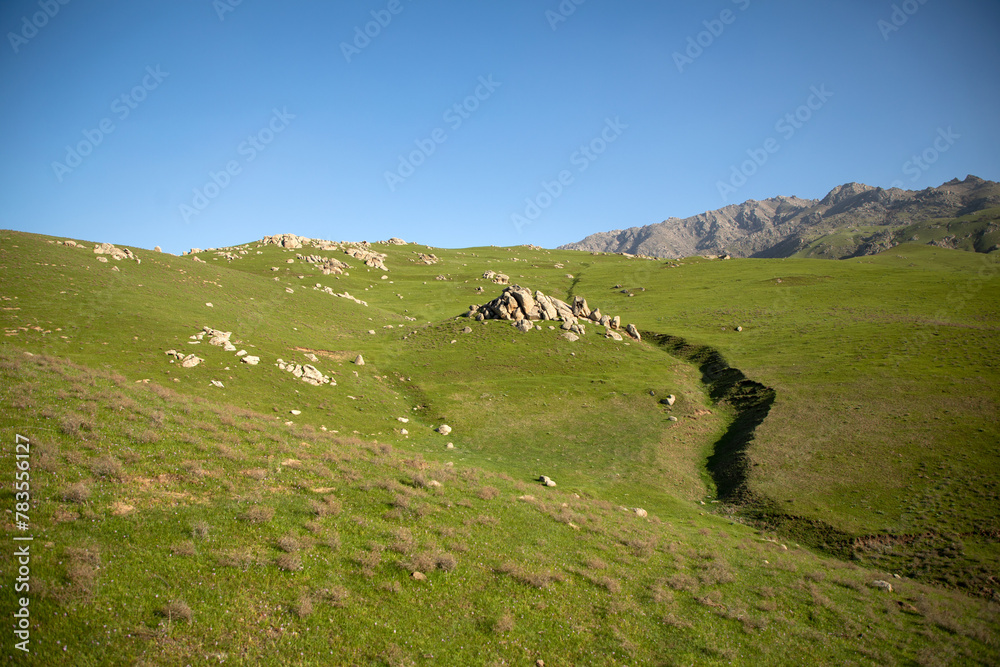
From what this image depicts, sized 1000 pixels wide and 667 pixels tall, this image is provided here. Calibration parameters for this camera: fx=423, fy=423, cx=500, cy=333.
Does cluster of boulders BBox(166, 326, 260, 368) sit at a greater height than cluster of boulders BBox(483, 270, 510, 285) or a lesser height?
lesser

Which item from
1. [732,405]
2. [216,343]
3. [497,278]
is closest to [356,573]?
[216,343]

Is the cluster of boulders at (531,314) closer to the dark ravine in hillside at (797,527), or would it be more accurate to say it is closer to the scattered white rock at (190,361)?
the dark ravine in hillside at (797,527)

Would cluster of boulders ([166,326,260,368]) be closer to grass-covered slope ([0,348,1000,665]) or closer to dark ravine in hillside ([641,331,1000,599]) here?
grass-covered slope ([0,348,1000,665])

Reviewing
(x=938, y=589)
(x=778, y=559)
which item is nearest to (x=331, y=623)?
(x=778, y=559)

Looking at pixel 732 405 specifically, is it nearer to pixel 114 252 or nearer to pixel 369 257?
pixel 114 252

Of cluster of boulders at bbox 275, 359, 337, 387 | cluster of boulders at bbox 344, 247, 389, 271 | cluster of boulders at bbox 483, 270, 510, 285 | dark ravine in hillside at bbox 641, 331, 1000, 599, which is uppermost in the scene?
cluster of boulders at bbox 344, 247, 389, 271

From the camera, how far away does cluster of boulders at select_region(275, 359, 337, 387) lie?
138 feet

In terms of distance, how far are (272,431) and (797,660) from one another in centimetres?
2557

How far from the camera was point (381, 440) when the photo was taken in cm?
3475

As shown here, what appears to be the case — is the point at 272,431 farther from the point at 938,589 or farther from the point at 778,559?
the point at 938,589

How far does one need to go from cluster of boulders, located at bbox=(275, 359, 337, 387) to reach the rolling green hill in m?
1.07

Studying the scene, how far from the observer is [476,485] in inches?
923

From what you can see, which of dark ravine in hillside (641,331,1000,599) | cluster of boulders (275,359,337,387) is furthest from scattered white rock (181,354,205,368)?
dark ravine in hillside (641,331,1000,599)

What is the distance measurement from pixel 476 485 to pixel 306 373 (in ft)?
88.5
